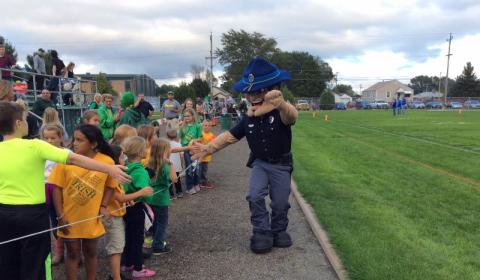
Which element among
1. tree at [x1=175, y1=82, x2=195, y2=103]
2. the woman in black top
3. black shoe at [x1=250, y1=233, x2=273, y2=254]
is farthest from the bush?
black shoe at [x1=250, y1=233, x2=273, y2=254]

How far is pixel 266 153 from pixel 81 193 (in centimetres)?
219

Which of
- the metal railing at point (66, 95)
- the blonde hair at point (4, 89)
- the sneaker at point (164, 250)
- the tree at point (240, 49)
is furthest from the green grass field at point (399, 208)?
the tree at point (240, 49)

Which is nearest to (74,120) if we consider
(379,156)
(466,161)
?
(379,156)

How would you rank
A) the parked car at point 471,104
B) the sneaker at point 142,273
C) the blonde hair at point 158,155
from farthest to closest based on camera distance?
the parked car at point 471,104
the blonde hair at point 158,155
the sneaker at point 142,273

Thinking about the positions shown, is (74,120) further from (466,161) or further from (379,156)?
(466,161)

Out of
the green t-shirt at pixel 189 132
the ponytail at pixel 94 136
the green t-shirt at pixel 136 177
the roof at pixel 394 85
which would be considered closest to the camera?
the ponytail at pixel 94 136

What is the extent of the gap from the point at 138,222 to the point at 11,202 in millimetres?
1571

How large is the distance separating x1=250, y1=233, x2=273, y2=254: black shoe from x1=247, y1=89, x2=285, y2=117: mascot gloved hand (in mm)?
1421

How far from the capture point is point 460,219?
20.2ft

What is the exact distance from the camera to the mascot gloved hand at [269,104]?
4.48 m

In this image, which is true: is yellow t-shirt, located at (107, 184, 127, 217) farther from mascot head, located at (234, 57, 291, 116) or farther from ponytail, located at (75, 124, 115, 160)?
mascot head, located at (234, 57, 291, 116)

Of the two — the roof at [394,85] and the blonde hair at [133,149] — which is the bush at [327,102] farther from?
the blonde hair at [133,149]

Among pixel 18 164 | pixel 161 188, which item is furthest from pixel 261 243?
pixel 18 164

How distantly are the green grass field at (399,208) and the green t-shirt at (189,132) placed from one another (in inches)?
90.3
